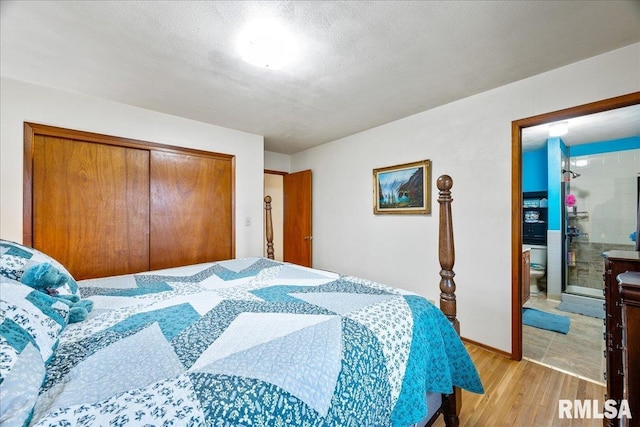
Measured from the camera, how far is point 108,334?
0.98 meters

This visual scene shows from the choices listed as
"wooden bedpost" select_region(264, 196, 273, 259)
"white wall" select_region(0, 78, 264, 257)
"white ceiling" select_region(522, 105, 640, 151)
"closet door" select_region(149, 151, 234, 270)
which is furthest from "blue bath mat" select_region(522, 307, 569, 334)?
"closet door" select_region(149, 151, 234, 270)

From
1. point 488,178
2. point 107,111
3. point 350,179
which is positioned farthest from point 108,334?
point 350,179

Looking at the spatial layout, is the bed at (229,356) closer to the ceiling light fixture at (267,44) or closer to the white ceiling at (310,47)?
the white ceiling at (310,47)

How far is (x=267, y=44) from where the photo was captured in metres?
1.67

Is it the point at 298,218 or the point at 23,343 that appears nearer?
the point at 23,343

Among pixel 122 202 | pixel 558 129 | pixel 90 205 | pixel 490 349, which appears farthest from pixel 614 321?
pixel 90 205

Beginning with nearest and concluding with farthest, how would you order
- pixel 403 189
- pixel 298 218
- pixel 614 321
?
pixel 614 321 → pixel 403 189 → pixel 298 218

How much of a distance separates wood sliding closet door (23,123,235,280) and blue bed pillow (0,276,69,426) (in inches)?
72.2

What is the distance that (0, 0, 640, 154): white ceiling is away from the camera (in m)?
1.42

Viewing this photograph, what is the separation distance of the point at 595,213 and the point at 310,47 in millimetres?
5018

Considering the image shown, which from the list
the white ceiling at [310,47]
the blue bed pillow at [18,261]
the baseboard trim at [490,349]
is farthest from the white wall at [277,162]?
the baseboard trim at [490,349]

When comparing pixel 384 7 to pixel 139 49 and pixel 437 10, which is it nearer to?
pixel 437 10

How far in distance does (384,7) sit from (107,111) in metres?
2.65

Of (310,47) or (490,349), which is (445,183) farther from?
(490,349)
